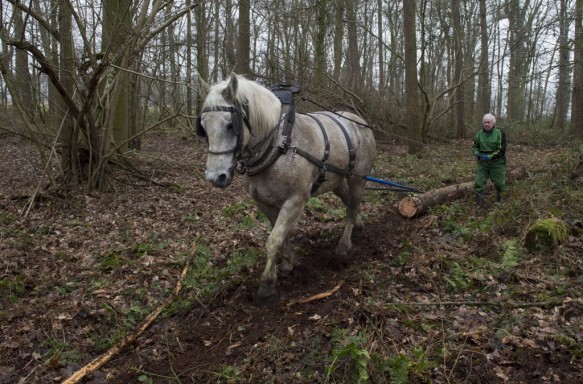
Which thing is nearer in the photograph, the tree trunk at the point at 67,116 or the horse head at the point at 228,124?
the horse head at the point at 228,124

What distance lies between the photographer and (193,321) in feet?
14.4

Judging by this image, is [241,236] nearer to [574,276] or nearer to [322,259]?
[322,259]

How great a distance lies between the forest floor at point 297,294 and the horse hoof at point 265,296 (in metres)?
0.10

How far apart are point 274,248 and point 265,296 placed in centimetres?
53

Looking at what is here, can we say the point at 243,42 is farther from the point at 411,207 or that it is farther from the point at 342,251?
the point at 342,251

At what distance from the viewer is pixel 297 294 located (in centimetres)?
473

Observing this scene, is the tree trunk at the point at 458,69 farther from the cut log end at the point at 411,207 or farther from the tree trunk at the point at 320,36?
the cut log end at the point at 411,207

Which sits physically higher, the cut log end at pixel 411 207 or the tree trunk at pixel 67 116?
the tree trunk at pixel 67 116

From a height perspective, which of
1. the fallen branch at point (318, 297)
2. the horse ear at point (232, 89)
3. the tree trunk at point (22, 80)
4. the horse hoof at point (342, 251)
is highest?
the tree trunk at point (22, 80)

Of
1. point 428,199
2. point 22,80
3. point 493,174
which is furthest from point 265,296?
point 22,80

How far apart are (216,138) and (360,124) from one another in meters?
2.90

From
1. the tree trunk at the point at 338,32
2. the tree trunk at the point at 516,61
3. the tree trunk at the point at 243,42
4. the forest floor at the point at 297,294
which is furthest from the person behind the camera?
the tree trunk at the point at 516,61

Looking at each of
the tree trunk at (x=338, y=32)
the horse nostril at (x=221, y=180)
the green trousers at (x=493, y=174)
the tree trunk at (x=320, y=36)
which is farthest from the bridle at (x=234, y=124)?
the tree trunk at (x=338, y=32)

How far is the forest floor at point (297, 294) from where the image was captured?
3408mm
